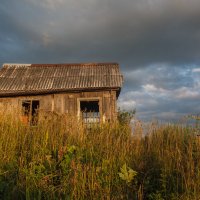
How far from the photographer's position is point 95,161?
Result: 4.48 meters

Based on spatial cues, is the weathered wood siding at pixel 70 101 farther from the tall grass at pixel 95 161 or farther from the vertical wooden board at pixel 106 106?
the tall grass at pixel 95 161

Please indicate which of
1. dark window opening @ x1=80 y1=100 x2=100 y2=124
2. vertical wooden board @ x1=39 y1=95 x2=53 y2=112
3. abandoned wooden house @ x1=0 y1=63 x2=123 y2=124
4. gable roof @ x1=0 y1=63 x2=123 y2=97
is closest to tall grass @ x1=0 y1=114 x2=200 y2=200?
dark window opening @ x1=80 y1=100 x2=100 y2=124

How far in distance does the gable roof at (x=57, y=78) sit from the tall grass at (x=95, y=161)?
24.5 feet

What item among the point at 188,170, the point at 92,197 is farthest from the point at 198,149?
the point at 92,197

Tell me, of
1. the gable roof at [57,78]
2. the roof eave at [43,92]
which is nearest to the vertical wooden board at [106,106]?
the roof eave at [43,92]

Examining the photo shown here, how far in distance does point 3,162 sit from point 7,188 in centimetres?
63

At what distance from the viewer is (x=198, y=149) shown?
438 cm

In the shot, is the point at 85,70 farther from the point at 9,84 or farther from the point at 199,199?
the point at 199,199

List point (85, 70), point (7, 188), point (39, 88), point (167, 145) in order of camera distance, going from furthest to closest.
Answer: point (85, 70), point (39, 88), point (167, 145), point (7, 188)

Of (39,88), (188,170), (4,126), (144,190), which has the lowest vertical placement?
(144,190)

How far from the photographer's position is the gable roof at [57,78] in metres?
13.4

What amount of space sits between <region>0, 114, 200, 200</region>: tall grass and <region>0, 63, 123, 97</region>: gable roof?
294 inches

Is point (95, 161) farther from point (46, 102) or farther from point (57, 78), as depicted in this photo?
point (57, 78)

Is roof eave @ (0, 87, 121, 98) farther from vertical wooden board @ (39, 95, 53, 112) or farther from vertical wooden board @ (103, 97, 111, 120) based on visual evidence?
vertical wooden board @ (103, 97, 111, 120)
